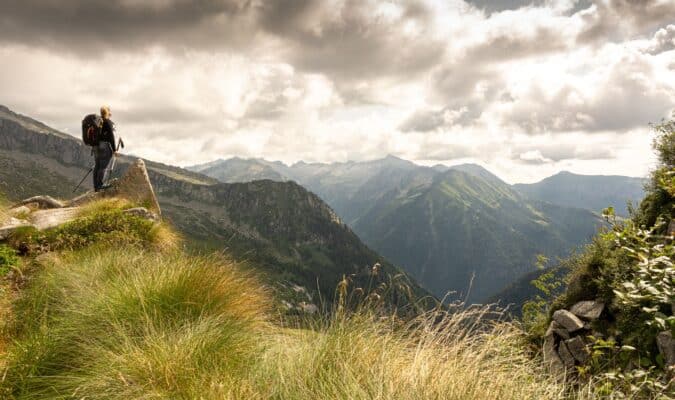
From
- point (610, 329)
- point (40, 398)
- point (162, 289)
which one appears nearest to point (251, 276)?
point (162, 289)

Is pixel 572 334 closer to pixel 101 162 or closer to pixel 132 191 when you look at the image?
pixel 132 191

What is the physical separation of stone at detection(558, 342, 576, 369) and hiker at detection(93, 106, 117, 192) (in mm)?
21559

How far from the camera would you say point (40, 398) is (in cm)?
403

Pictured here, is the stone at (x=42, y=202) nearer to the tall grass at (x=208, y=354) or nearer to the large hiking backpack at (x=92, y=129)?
the large hiking backpack at (x=92, y=129)

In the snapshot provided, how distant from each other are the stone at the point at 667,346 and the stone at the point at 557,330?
10.1 ft

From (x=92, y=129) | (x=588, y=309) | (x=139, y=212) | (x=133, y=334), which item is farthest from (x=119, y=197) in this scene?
(x=588, y=309)

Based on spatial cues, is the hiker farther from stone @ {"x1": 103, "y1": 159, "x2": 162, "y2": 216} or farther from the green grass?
the green grass

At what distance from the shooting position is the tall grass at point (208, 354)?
3.74 m

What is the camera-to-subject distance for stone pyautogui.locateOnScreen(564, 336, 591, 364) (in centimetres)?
948

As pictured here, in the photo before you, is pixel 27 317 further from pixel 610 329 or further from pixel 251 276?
pixel 610 329

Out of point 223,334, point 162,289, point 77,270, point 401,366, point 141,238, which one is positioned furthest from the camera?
point 141,238

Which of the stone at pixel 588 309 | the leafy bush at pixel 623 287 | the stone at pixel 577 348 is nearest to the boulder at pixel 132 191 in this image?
the stone at pixel 577 348

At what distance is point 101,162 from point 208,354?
61.5 ft

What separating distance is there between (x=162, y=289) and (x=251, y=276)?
307cm
